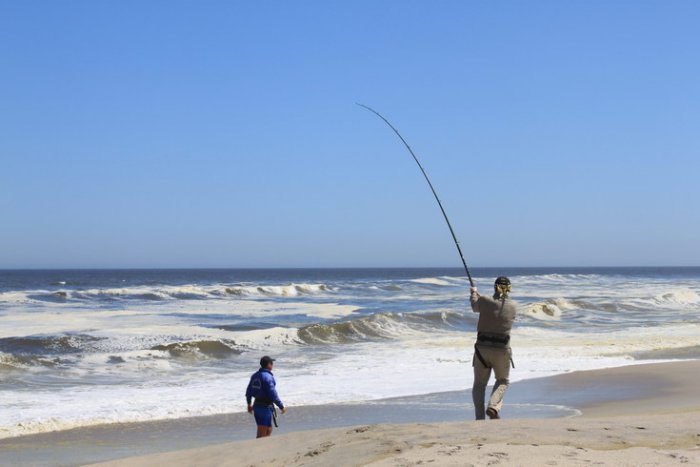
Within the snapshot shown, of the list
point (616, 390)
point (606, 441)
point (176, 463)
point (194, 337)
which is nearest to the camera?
point (606, 441)

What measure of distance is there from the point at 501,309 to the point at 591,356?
11187mm

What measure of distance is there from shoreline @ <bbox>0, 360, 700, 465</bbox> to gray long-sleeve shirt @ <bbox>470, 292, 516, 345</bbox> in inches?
34.9

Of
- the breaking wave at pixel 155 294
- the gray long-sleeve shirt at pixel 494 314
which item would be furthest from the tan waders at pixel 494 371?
the breaking wave at pixel 155 294

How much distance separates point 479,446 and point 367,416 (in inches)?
193

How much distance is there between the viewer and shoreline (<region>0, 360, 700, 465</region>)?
28.0ft

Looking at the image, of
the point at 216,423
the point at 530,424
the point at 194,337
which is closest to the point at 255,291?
the point at 194,337

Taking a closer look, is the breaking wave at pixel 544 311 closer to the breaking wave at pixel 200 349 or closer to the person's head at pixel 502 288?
the breaking wave at pixel 200 349

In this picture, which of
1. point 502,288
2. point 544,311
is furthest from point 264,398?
point 544,311

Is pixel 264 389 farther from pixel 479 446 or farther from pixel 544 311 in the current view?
pixel 544 311

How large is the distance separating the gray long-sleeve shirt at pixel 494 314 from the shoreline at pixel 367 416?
89 cm

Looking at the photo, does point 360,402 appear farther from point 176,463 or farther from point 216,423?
point 176,463

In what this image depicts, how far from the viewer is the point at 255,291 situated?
2210 inches

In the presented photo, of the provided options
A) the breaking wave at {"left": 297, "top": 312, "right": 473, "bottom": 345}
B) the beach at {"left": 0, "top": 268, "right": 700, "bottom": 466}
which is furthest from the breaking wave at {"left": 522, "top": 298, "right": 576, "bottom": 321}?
the breaking wave at {"left": 297, "top": 312, "right": 473, "bottom": 345}

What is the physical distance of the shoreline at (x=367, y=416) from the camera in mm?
8547
